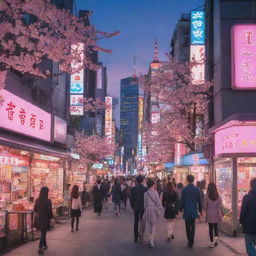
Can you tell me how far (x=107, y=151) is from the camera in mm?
57844

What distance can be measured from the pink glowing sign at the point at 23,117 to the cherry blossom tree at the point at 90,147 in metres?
24.1

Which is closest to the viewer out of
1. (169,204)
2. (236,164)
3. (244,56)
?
(169,204)

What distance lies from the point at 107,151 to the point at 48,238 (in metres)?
44.4

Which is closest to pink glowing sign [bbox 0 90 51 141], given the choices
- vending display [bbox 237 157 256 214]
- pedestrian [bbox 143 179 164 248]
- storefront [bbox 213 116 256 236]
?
pedestrian [bbox 143 179 164 248]

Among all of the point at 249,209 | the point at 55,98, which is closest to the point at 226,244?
the point at 249,209

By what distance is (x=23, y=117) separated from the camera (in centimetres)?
1445

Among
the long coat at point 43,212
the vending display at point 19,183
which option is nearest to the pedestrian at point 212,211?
the long coat at point 43,212

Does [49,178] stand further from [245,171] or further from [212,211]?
[212,211]

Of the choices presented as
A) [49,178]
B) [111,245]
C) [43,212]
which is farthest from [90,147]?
[43,212]

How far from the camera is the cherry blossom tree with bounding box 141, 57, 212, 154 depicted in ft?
90.6

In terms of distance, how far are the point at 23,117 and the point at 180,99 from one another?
15896 millimetres

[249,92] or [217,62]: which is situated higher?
[217,62]

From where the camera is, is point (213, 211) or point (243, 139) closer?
→ point (213, 211)

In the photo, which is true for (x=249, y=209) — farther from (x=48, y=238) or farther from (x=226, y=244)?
(x=48, y=238)
